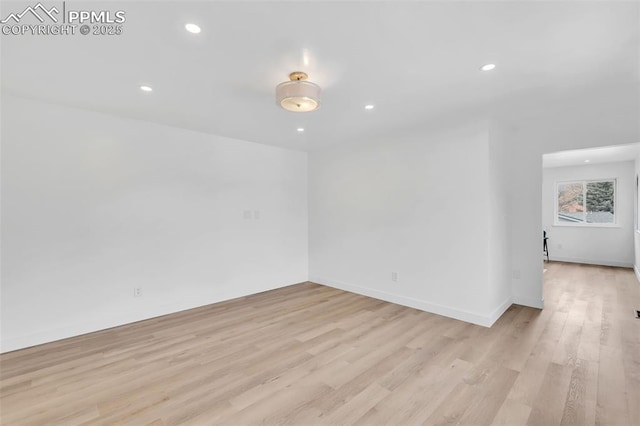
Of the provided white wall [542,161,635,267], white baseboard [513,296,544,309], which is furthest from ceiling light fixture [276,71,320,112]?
white wall [542,161,635,267]

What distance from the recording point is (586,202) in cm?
693

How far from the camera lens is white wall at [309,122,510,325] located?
338 centimetres

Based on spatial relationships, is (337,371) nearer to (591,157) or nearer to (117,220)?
(117,220)

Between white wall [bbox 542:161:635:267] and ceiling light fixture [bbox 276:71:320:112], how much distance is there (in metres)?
7.74

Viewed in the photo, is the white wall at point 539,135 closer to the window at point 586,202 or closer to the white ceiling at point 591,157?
the white ceiling at point 591,157

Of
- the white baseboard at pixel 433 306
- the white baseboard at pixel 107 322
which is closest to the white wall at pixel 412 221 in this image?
the white baseboard at pixel 433 306

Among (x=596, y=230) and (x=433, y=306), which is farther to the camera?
(x=596, y=230)

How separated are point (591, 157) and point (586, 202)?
1612 millimetres

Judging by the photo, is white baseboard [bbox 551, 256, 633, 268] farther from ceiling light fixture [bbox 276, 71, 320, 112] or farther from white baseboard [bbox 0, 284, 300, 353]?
ceiling light fixture [bbox 276, 71, 320, 112]

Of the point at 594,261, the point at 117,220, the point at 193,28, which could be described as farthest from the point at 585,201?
the point at 117,220

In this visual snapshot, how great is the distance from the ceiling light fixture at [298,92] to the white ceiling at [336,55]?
82mm

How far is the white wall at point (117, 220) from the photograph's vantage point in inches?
111

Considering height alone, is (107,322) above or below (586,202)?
below

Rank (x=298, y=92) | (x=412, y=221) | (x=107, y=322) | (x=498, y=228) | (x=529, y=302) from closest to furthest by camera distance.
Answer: (x=298, y=92), (x=107, y=322), (x=498, y=228), (x=529, y=302), (x=412, y=221)
